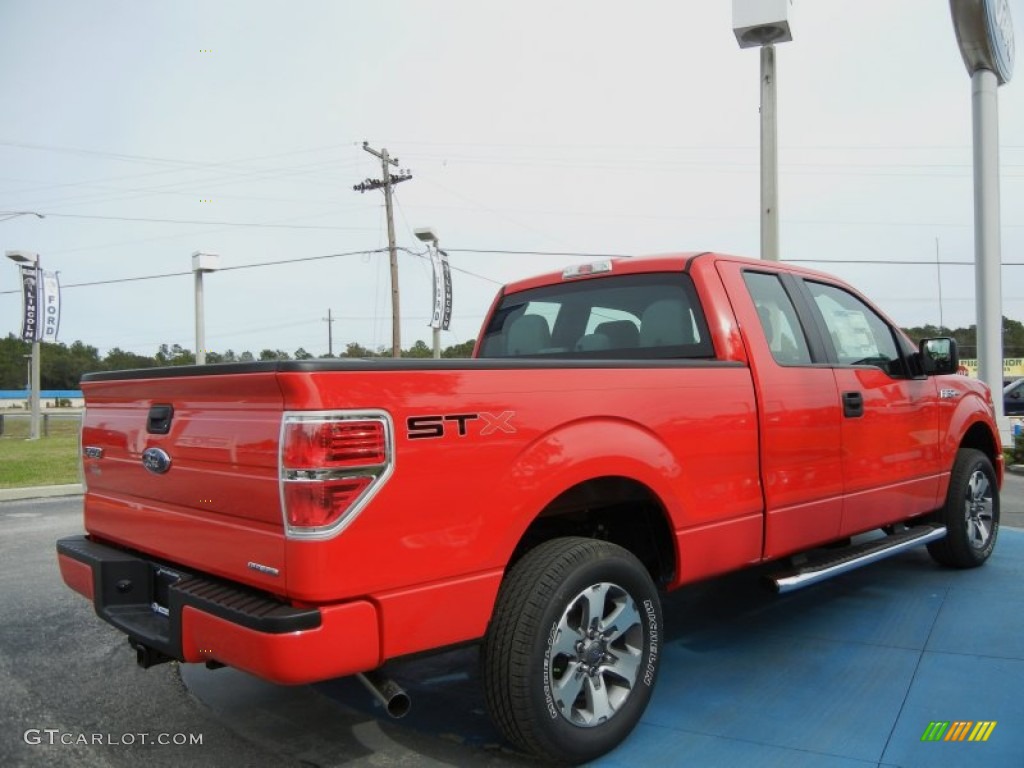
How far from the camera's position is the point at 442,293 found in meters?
23.4

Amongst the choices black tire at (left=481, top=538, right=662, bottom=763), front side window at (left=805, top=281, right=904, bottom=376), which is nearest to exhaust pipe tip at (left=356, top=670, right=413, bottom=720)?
black tire at (left=481, top=538, right=662, bottom=763)

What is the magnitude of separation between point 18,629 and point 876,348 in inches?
207

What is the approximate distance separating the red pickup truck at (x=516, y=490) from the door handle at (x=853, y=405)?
0.04ft

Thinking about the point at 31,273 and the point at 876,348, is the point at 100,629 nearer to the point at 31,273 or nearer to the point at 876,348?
the point at 876,348

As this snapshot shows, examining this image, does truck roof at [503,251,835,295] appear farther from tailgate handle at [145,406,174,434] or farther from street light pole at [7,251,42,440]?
street light pole at [7,251,42,440]

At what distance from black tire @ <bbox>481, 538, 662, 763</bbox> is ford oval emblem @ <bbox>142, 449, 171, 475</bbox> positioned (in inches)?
50.4

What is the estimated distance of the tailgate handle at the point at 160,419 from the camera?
2.80 meters

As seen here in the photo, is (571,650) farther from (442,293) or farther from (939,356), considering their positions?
(442,293)

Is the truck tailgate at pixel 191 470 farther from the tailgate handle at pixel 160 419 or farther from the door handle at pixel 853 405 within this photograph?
the door handle at pixel 853 405

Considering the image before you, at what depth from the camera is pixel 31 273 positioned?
21.2m

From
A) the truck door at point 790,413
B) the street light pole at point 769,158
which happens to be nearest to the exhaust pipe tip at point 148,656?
the truck door at point 790,413

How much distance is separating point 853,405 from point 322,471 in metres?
3.00

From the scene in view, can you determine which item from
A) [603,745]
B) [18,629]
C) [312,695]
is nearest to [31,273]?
[18,629]

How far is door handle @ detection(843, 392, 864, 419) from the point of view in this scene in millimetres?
4066
